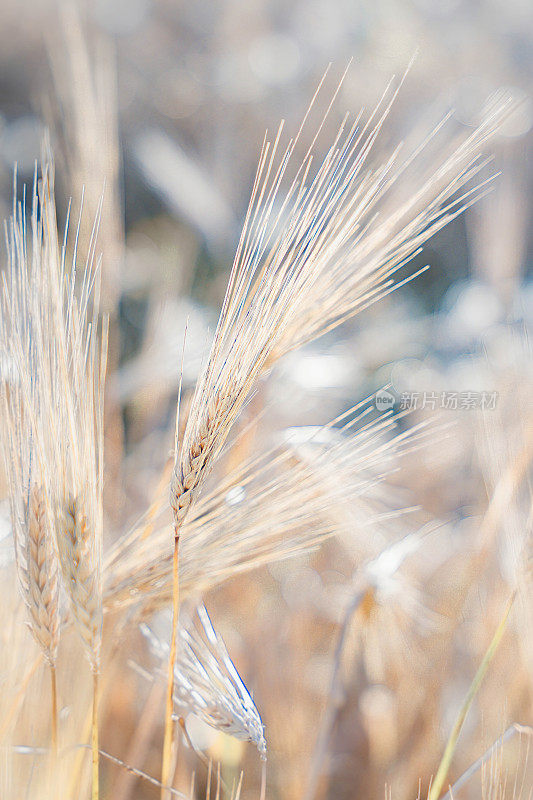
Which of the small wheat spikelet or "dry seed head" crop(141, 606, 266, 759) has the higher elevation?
the small wheat spikelet

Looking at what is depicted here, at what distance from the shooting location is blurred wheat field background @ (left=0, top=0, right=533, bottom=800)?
0.73 feet

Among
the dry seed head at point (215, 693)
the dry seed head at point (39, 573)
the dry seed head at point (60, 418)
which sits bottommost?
the dry seed head at point (215, 693)

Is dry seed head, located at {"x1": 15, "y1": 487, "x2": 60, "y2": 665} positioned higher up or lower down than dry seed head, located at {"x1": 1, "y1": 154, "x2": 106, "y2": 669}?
lower down

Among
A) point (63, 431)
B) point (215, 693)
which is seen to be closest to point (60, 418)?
point (63, 431)

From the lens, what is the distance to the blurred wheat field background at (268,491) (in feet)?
0.73

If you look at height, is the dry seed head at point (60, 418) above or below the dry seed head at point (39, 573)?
above

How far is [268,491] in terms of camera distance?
27 cm

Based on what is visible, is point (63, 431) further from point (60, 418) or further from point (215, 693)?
point (215, 693)

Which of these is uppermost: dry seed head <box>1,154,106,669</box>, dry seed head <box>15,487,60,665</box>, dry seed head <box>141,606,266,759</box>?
dry seed head <box>1,154,106,669</box>

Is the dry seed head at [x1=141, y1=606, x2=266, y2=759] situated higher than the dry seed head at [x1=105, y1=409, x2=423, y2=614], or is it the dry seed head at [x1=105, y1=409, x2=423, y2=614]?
the dry seed head at [x1=105, y1=409, x2=423, y2=614]

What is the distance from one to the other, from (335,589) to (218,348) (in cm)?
43

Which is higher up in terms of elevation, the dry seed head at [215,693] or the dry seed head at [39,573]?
the dry seed head at [39,573]

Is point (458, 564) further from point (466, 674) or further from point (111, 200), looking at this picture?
point (111, 200)

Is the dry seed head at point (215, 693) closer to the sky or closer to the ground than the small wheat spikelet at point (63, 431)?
closer to the ground
